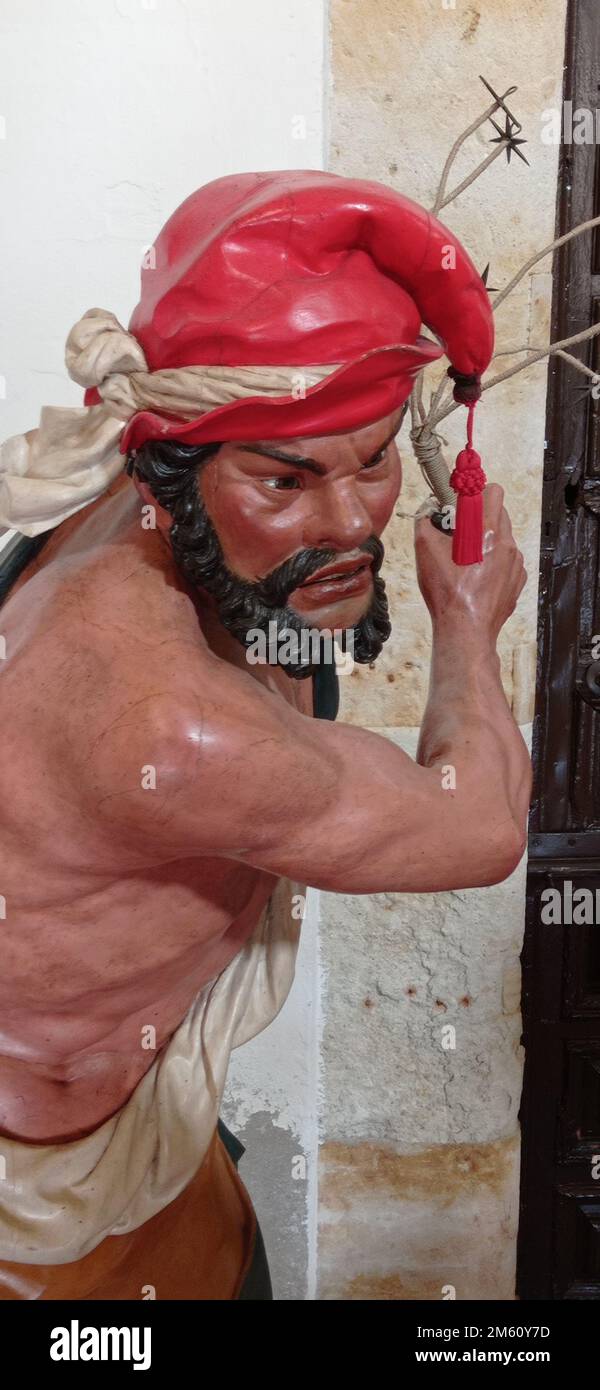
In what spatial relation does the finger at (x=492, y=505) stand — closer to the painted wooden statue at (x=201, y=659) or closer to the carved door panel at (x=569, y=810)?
the painted wooden statue at (x=201, y=659)

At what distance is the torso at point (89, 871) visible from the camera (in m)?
1.02

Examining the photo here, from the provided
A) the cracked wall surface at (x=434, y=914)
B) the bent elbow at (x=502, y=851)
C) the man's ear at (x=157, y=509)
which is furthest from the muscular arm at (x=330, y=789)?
the cracked wall surface at (x=434, y=914)

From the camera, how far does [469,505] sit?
1138mm

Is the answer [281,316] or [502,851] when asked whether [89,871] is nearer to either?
[502,851]

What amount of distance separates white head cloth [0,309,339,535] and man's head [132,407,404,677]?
0.04m

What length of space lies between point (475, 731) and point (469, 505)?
17cm

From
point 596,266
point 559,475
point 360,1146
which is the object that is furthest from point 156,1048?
point 596,266

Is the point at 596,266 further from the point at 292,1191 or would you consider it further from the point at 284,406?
the point at 292,1191

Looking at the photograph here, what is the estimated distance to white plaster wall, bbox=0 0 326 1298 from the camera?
62.1 inches

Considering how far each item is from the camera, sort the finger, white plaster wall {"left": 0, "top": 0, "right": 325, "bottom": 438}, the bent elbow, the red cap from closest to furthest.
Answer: the red cap < the bent elbow < the finger < white plaster wall {"left": 0, "top": 0, "right": 325, "bottom": 438}

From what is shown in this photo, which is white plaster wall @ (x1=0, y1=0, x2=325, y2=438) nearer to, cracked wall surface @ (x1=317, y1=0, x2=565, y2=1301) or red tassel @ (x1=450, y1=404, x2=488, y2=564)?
cracked wall surface @ (x1=317, y1=0, x2=565, y2=1301)

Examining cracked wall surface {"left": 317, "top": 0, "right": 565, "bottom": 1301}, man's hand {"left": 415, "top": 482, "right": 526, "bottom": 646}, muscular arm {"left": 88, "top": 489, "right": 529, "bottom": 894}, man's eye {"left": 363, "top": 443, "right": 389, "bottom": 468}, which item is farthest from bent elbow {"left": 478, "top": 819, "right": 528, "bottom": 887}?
cracked wall surface {"left": 317, "top": 0, "right": 565, "bottom": 1301}

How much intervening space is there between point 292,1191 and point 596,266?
1272mm
